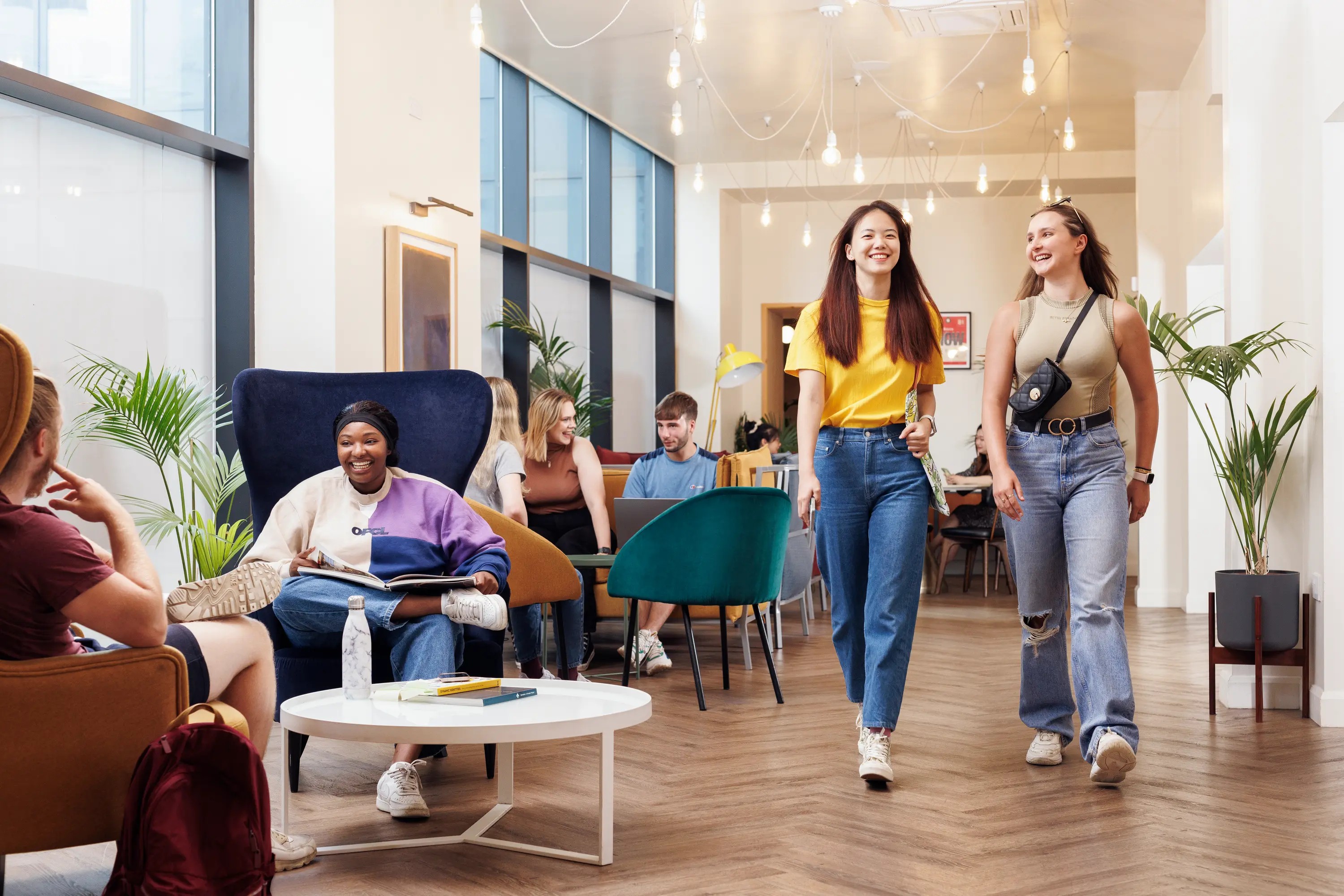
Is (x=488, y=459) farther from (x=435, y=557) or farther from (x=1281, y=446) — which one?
(x=1281, y=446)

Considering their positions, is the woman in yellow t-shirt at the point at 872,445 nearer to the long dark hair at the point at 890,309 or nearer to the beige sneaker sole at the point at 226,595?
the long dark hair at the point at 890,309

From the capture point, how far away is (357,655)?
2674mm

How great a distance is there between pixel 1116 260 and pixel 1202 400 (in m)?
3.31

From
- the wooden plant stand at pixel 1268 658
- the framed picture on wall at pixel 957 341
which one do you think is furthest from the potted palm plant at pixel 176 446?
the framed picture on wall at pixel 957 341

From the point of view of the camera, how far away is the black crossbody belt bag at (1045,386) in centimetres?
306

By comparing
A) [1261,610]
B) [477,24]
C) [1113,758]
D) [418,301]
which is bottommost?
[1113,758]

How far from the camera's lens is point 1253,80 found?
4.31 metres

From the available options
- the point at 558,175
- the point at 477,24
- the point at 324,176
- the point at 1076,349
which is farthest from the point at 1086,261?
the point at 558,175

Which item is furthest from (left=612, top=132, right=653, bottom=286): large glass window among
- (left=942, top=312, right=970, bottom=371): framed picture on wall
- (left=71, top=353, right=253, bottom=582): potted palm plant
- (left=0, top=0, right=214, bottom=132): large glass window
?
(left=71, top=353, right=253, bottom=582): potted palm plant

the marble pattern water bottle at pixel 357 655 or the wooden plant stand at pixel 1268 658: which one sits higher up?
the marble pattern water bottle at pixel 357 655

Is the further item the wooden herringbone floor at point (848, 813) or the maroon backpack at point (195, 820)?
the wooden herringbone floor at point (848, 813)

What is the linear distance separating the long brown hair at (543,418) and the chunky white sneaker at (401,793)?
2410 millimetres

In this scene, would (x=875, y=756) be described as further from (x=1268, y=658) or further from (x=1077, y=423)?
(x=1268, y=658)

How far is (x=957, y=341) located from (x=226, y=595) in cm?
915
